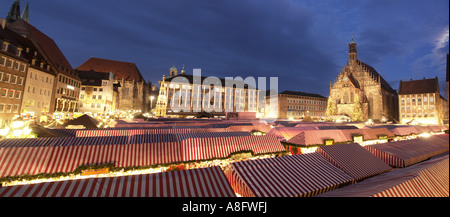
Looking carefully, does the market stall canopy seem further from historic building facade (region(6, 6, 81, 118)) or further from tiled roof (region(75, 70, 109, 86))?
tiled roof (region(75, 70, 109, 86))

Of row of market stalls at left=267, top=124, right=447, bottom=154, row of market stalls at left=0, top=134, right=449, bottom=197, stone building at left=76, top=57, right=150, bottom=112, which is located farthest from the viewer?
stone building at left=76, top=57, right=150, bottom=112

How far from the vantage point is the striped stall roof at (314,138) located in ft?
44.4

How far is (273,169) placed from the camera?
6.38m

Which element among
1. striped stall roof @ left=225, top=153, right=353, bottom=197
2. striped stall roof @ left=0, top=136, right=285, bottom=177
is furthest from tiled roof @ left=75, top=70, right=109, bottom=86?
striped stall roof @ left=225, top=153, right=353, bottom=197

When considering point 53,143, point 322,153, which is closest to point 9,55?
point 53,143

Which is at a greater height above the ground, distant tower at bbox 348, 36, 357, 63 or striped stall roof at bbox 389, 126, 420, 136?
distant tower at bbox 348, 36, 357, 63

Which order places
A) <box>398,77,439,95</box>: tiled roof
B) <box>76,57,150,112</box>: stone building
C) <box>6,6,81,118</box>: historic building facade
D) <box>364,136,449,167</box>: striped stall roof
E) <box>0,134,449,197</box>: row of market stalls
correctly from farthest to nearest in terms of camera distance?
1. <box>76,57,150,112</box>: stone building
2. <box>398,77,439,95</box>: tiled roof
3. <box>6,6,81,118</box>: historic building facade
4. <box>364,136,449,167</box>: striped stall roof
5. <box>0,134,449,197</box>: row of market stalls

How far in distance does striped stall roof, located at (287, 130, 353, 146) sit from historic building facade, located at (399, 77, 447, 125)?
207 feet

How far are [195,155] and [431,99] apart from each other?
283 ft

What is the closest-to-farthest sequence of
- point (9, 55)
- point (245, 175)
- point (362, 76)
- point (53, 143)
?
point (245, 175), point (53, 143), point (9, 55), point (362, 76)

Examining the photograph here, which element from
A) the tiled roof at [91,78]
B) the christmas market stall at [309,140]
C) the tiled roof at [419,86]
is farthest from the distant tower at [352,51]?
the tiled roof at [91,78]

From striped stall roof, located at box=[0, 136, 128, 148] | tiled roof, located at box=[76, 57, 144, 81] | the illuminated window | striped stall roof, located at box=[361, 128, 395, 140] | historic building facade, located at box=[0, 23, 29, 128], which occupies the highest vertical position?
tiled roof, located at box=[76, 57, 144, 81]

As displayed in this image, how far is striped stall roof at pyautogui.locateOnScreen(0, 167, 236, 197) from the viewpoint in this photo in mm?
4289

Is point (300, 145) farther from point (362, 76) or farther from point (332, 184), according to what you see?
point (362, 76)
